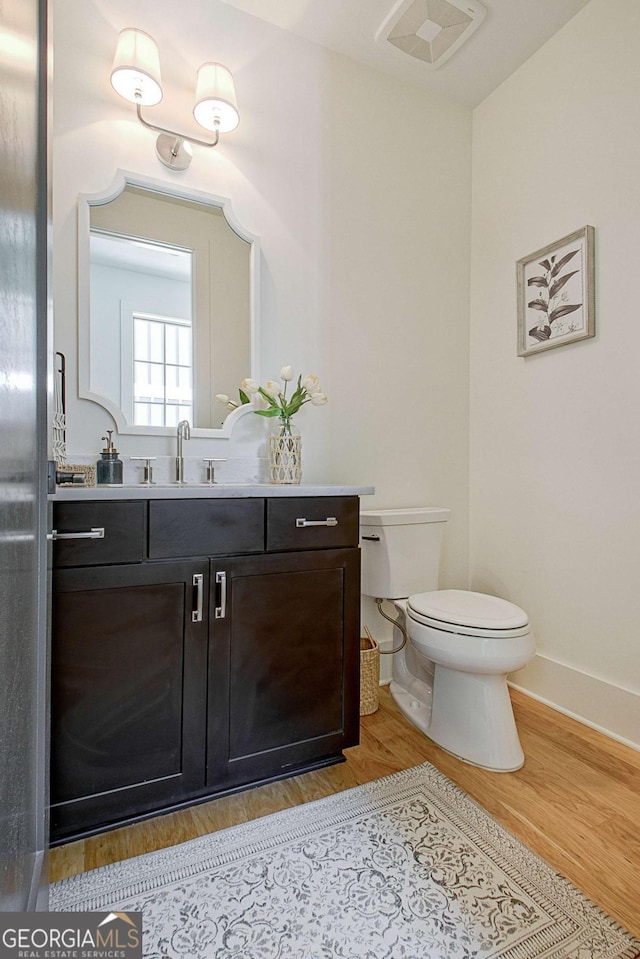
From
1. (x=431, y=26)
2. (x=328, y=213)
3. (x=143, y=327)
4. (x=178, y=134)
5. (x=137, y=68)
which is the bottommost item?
(x=143, y=327)

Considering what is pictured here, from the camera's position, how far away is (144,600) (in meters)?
1.22

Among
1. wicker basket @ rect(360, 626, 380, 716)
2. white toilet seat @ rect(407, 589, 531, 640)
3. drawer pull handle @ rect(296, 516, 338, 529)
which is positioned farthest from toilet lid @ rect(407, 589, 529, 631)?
drawer pull handle @ rect(296, 516, 338, 529)

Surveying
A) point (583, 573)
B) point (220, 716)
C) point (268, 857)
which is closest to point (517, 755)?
point (583, 573)

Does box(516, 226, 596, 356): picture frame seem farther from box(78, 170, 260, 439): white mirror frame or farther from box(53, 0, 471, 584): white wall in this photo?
box(78, 170, 260, 439): white mirror frame

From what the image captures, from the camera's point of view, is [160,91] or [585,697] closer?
[160,91]

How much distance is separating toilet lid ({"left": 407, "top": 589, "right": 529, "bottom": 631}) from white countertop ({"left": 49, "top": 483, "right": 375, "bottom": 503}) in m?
0.49

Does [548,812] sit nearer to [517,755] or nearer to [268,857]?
[517,755]

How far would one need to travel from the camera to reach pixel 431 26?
1909 mm

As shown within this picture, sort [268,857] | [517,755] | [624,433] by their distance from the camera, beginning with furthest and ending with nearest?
1. [624,433]
2. [517,755]
3. [268,857]

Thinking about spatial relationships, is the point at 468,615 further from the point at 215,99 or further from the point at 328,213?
the point at 215,99

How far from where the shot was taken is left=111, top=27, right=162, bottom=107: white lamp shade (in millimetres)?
1582

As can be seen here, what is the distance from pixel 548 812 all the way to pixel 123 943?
3.76ft

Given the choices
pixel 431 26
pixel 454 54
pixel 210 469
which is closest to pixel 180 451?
A: pixel 210 469

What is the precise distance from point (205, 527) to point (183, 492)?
0.38 ft
